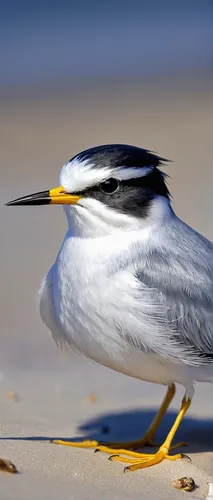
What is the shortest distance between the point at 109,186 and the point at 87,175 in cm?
14

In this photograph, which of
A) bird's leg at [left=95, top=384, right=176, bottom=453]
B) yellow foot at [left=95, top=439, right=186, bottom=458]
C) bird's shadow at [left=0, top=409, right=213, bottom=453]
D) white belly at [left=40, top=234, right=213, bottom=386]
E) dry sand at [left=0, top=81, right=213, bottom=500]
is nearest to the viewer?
dry sand at [left=0, top=81, right=213, bottom=500]

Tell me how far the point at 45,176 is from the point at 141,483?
30.7 feet

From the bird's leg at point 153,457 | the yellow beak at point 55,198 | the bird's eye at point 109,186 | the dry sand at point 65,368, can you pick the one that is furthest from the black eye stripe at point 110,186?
the dry sand at point 65,368

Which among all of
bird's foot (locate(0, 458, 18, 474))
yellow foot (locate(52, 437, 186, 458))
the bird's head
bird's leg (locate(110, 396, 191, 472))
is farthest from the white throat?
bird's foot (locate(0, 458, 18, 474))

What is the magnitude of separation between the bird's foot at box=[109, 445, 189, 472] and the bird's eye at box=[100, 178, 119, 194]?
1.39m

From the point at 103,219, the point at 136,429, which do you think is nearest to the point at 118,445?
the point at 136,429

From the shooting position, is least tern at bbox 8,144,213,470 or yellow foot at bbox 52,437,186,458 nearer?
least tern at bbox 8,144,213,470

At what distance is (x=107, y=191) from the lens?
5156 millimetres

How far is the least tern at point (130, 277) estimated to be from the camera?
5.07 meters

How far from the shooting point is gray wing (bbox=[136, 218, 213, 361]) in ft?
16.9

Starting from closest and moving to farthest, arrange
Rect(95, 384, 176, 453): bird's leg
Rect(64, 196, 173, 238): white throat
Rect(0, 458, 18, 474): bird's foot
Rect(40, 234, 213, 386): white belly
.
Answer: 1. Rect(0, 458, 18, 474): bird's foot
2. Rect(40, 234, 213, 386): white belly
3. Rect(64, 196, 173, 238): white throat
4. Rect(95, 384, 176, 453): bird's leg

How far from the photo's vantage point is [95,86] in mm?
23125

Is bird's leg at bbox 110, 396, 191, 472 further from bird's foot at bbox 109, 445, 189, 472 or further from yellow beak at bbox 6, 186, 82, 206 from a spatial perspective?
yellow beak at bbox 6, 186, 82, 206

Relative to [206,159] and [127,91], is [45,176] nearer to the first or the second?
[206,159]
